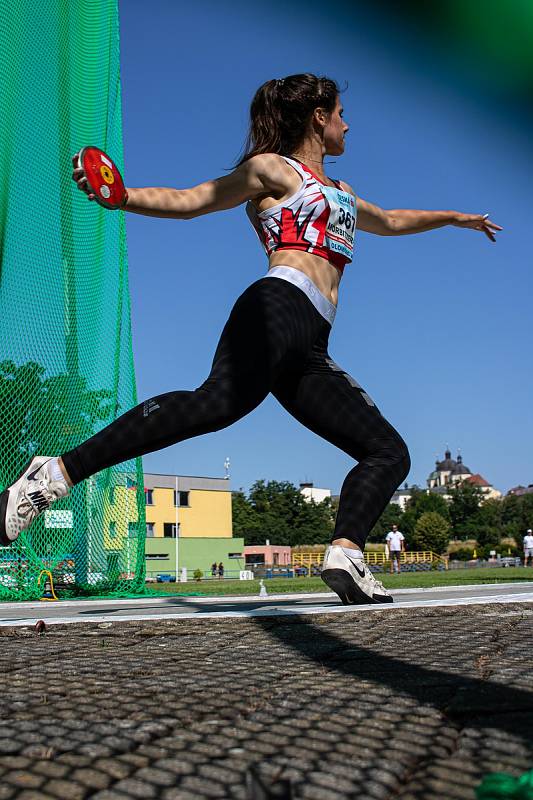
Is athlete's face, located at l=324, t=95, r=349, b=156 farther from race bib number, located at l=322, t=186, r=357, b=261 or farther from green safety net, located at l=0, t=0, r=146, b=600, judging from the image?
green safety net, located at l=0, t=0, r=146, b=600

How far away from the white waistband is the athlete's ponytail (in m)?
0.67

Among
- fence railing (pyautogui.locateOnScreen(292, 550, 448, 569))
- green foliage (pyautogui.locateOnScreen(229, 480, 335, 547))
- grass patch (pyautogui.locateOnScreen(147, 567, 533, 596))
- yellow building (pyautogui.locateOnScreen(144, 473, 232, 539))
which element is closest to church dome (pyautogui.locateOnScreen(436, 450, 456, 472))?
green foliage (pyautogui.locateOnScreen(229, 480, 335, 547))

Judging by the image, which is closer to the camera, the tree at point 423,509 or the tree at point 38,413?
the tree at point 38,413

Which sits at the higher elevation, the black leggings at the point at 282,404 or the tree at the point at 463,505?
the tree at the point at 463,505

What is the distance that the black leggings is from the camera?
3.06 m

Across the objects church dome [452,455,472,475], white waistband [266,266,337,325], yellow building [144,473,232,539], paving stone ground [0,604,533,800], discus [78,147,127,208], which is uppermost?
church dome [452,455,472,475]

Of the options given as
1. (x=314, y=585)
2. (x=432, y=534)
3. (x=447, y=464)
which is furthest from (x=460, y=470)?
(x=314, y=585)

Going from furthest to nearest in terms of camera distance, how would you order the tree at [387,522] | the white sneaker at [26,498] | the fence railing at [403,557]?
the tree at [387,522] < the fence railing at [403,557] < the white sneaker at [26,498]

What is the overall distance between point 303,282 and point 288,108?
0.95m

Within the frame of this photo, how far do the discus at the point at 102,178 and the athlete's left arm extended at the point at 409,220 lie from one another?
4.23 ft

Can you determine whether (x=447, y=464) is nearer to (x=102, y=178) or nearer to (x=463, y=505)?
(x=463, y=505)

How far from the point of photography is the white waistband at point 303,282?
11.0ft

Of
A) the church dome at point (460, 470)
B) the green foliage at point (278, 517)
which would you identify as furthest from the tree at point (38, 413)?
the church dome at point (460, 470)

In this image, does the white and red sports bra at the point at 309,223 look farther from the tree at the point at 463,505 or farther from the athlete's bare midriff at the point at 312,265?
the tree at the point at 463,505
